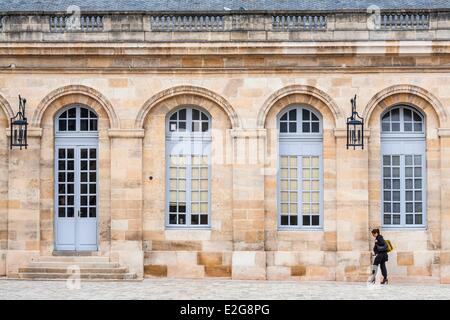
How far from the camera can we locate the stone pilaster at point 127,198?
70.8 ft

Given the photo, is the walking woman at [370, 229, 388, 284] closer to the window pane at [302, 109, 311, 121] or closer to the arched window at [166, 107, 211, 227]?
the window pane at [302, 109, 311, 121]

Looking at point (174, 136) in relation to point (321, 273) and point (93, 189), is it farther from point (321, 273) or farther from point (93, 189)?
point (321, 273)

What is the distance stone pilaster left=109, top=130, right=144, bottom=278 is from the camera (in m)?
21.6

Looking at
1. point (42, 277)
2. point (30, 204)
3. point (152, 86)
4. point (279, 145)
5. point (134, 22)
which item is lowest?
point (42, 277)

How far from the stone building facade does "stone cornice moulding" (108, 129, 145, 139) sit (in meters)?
0.03

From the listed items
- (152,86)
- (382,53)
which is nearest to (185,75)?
(152,86)

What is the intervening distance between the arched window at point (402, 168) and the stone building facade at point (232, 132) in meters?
0.07

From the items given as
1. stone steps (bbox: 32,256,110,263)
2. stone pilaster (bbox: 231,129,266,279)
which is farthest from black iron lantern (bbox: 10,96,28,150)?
stone pilaster (bbox: 231,129,266,279)

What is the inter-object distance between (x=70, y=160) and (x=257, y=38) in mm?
5469

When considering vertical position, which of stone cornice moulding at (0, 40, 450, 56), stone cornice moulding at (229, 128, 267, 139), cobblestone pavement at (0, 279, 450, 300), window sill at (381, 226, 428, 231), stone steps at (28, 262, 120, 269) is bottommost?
cobblestone pavement at (0, 279, 450, 300)

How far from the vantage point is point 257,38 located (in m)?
21.4

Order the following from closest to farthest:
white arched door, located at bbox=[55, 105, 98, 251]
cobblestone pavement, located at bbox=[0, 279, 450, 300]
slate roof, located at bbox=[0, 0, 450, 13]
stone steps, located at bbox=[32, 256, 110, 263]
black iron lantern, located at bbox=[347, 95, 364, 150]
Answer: cobblestone pavement, located at bbox=[0, 279, 450, 300], black iron lantern, located at bbox=[347, 95, 364, 150], stone steps, located at bbox=[32, 256, 110, 263], white arched door, located at bbox=[55, 105, 98, 251], slate roof, located at bbox=[0, 0, 450, 13]

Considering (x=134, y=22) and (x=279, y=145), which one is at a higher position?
(x=134, y=22)

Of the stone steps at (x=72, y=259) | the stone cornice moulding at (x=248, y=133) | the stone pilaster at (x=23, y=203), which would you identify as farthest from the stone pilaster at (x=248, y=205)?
the stone pilaster at (x=23, y=203)
